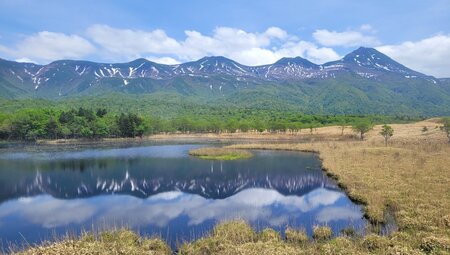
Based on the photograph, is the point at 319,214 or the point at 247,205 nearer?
the point at 319,214

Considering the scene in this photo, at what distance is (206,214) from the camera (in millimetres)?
36781

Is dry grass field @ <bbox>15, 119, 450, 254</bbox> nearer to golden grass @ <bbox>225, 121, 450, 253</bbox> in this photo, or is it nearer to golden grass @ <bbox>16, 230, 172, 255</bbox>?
golden grass @ <bbox>225, 121, 450, 253</bbox>

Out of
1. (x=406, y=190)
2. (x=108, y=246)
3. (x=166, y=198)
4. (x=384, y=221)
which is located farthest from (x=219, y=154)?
(x=108, y=246)

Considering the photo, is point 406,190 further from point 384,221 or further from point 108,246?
point 108,246

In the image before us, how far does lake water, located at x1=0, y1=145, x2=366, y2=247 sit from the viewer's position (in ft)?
107

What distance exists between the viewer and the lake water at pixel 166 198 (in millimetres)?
32719

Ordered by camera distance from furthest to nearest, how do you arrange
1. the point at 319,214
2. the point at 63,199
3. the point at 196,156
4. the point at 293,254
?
the point at 196,156 < the point at 63,199 < the point at 319,214 < the point at 293,254

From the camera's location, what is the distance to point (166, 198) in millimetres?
45031

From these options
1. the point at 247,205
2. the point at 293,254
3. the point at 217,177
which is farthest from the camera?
the point at 217,177

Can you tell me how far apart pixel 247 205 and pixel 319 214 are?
870 centimetres

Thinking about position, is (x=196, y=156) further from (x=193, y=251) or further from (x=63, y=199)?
(x=193, y=251)

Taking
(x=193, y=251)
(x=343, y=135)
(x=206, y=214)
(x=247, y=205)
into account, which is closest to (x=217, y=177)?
(x=247, y=205)

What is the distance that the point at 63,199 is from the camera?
147ft

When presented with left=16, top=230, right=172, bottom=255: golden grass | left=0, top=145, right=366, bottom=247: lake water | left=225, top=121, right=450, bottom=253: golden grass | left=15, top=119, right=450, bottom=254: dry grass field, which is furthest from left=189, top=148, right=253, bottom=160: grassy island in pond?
left=16, top=230, right=172, bottom=255: golden grass
